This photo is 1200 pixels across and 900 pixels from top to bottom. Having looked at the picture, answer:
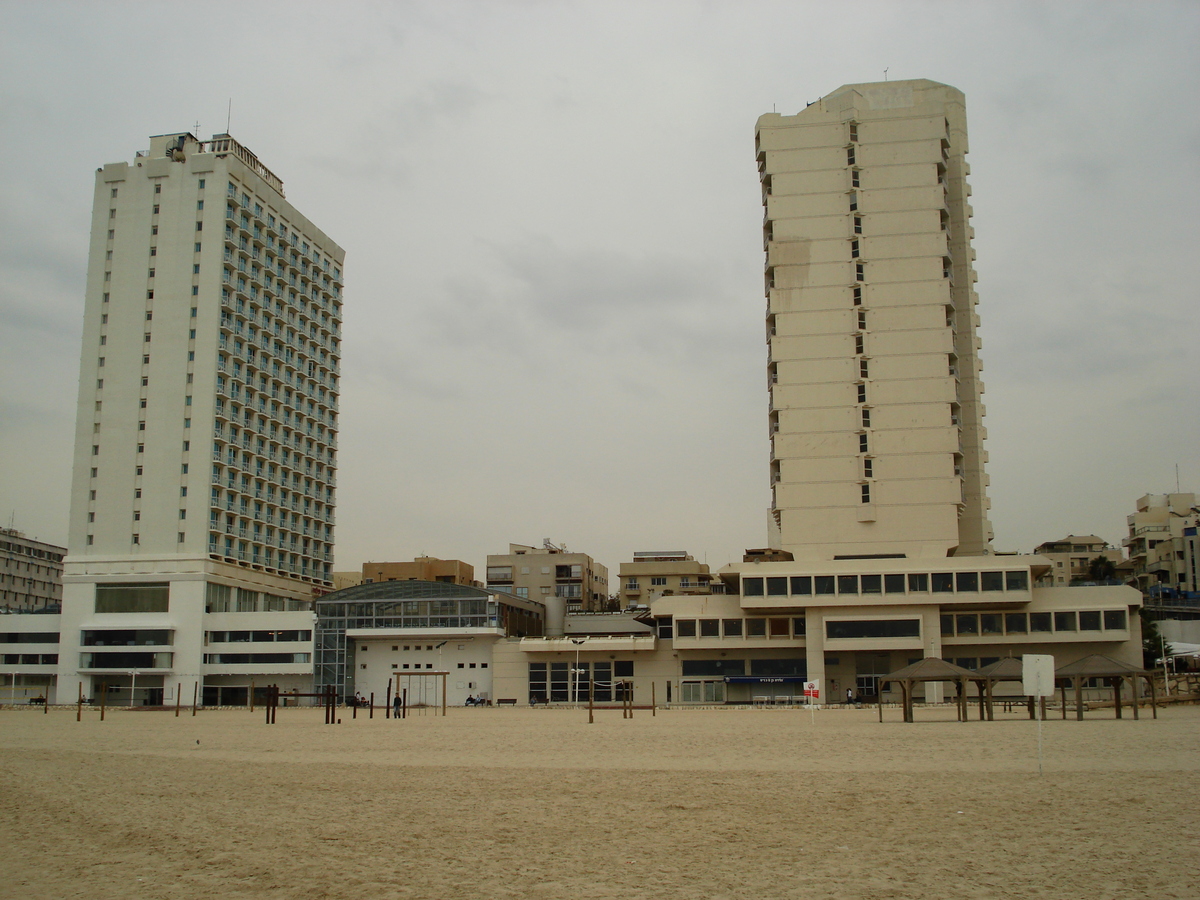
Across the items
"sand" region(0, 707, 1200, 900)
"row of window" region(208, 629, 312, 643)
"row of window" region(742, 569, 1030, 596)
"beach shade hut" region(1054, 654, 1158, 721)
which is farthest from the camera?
"row of window" region(208, 629, 312, 643)

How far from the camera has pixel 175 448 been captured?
83562 millimetres

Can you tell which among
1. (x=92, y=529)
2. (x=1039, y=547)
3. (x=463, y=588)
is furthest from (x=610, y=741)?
(x=1039, y=547)

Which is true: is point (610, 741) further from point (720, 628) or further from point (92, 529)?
point (92, 529)

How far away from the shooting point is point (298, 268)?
99625mm

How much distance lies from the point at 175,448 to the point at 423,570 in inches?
1463

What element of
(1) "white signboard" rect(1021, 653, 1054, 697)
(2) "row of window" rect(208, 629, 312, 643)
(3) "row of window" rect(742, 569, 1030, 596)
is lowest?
(1) "white signboard" rect(1021, 653, 1054, 697)

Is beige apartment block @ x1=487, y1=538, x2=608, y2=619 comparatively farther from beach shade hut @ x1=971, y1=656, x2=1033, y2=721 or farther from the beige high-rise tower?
beach shade hut @ x1=971, y1=656, x2=1033, y2=721

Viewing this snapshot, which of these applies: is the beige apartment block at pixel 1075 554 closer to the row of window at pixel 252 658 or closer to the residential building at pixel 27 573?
the row of window at pixel 252 658

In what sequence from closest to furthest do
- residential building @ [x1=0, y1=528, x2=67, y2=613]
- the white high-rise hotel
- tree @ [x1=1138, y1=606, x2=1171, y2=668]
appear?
the white high-rise hotel < tree @ [x1=1138, y1=606, x2=1171, y2=668] < residential building @ [x1=0, y1=528, x2=67, y2=613]

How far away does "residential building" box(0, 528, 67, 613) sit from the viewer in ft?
426

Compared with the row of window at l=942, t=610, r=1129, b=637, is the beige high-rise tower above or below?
above

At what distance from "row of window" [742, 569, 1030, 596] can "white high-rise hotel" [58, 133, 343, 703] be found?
37.3m

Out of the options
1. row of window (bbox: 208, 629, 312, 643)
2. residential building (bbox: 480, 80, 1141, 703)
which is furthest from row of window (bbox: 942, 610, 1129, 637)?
row of window (bbox: 208, 629, 312, 643)

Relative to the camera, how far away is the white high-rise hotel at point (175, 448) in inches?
3238
